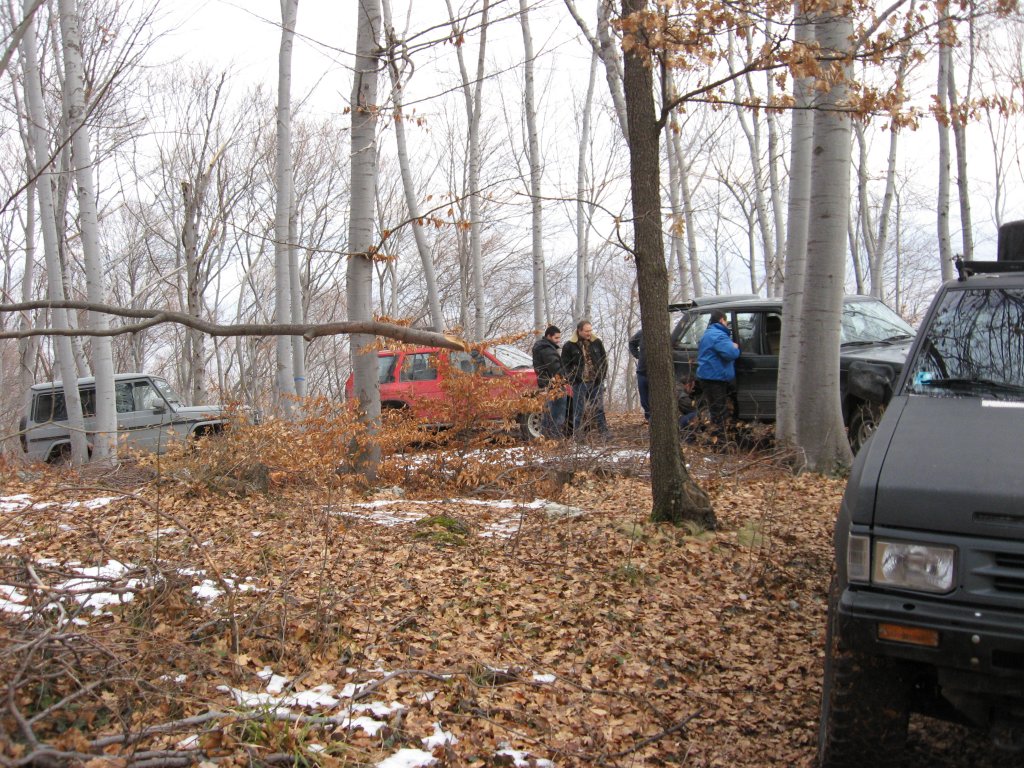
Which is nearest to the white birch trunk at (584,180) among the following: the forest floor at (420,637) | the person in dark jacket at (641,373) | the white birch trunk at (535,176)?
the white birch trunk at (535,176)

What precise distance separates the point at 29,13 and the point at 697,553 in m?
5.00

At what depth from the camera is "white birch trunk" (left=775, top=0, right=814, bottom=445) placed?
9.24 metres

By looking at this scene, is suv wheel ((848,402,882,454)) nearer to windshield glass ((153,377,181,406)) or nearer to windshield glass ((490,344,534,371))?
windshield glass ((490,344,534,371))

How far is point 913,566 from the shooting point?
9.50 feet

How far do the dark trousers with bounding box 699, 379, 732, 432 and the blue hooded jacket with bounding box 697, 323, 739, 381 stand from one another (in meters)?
0.09

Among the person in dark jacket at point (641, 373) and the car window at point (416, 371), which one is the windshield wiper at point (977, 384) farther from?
the car window at point (416, 371)

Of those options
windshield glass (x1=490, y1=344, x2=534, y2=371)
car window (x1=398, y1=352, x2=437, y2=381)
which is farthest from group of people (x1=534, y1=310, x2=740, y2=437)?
car window (x1=398, y1=352, x2=437, y2=381)

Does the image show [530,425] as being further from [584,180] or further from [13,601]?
[584,180]

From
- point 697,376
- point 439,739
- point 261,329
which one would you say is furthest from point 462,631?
point 697,376

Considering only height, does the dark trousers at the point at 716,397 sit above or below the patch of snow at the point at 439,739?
above

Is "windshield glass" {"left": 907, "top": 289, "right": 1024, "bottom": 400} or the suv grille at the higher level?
"windshield glass" {"left": 907, "top": 289, "right": 1024, "bottom": 400}

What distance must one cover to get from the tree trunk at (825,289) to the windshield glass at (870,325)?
188 cm

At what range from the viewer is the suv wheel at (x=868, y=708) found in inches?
119

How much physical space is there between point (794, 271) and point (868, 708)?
22.7ft
